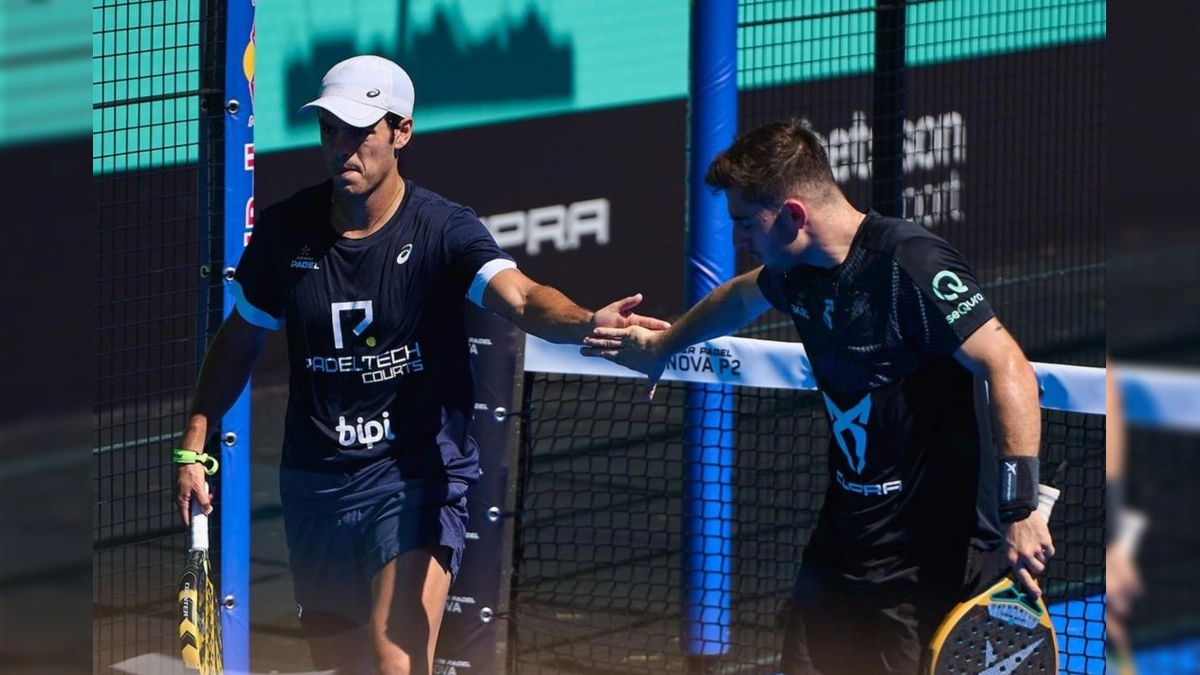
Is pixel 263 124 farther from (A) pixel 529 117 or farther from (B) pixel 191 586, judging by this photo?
(B) pixel 191 586

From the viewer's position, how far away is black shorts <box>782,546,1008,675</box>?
14.4 ft

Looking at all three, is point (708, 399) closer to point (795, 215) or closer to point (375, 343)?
point (375, 343)

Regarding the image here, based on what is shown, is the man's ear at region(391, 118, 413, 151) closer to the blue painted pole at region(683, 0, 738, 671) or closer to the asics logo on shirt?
the asics logo on shirt

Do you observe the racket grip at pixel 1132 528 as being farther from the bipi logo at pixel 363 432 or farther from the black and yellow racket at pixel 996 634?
the bipi logo at pixel 363 432

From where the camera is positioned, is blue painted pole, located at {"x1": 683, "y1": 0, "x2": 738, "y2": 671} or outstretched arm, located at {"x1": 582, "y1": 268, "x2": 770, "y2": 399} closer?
outstretched arm, located at {"x1": 582, "y1": 268, "x2": 770, "y2": 399}

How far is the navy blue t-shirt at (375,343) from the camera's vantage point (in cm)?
496

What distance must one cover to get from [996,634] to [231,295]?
2.87m

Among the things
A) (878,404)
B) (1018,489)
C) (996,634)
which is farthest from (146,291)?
(1018,489)

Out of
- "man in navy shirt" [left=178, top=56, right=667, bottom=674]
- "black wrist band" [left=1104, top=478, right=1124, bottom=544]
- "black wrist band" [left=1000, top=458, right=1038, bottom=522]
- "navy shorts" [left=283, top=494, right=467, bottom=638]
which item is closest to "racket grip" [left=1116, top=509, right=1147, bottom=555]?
"black wrist band" [left=1104, top=478, right=1124, bottom=544]

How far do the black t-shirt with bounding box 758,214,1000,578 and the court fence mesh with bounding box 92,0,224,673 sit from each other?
190cm

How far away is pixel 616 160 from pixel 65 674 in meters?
12.0

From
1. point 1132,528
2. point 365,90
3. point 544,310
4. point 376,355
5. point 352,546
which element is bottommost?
point 352,546

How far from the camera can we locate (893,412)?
4.34 meters

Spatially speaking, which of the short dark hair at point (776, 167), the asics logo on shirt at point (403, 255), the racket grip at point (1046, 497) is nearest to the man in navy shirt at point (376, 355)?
the asics logo on shirt at point (403, 255)
